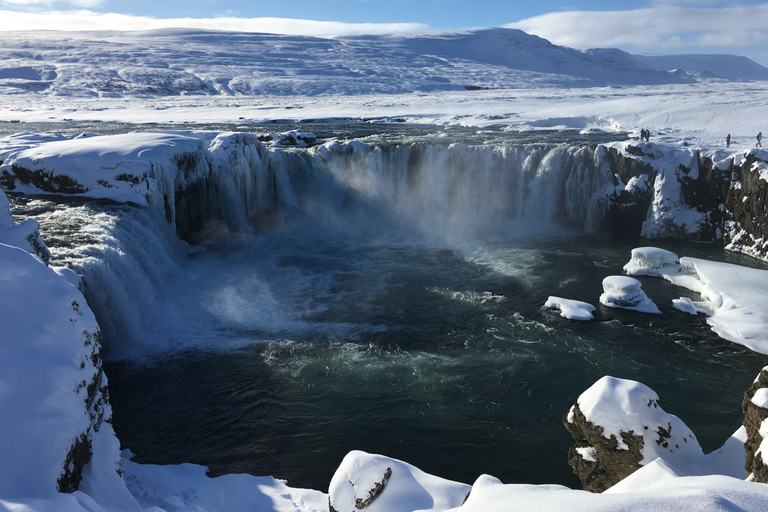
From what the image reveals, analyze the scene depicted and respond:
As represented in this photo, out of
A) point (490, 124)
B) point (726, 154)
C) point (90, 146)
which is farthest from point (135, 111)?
point (726, 154)

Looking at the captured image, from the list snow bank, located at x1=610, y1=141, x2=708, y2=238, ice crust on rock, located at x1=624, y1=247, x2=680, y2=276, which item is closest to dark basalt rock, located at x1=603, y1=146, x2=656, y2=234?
snow bank, located at x1=610, y1=141, x2=708, y2=238

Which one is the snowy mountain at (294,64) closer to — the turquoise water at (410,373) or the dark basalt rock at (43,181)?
the dark basalt rock at (43,181)

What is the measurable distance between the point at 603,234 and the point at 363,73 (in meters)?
75.3

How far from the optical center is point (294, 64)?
97.6m

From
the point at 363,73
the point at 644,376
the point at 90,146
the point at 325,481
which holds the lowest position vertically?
the point at 325,481

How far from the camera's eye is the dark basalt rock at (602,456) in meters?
6.07

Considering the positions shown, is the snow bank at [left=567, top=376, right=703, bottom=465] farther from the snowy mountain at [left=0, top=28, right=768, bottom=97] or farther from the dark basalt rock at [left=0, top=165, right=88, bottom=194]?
the snowy mountain at [left=0, top=28, right=768, bottom=97]

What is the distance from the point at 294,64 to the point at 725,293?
3686 inches

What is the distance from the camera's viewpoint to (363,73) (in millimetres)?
90250

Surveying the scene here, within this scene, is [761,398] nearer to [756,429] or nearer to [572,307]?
[756,429]

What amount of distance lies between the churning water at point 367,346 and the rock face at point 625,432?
2413 mm

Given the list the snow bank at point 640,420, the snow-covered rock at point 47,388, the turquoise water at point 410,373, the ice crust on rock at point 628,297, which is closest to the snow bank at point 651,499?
the snow bank at point 640,420

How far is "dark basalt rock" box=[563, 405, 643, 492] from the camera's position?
6.07m

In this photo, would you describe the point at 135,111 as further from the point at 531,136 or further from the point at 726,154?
the point at 726,154
